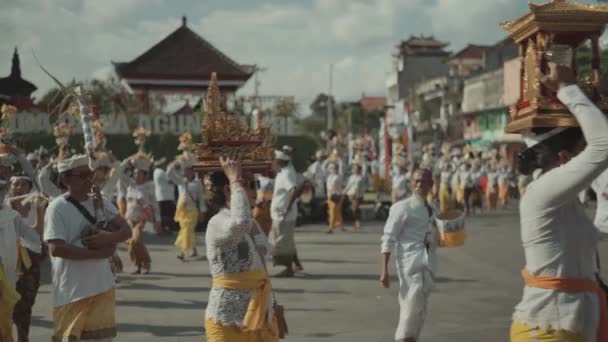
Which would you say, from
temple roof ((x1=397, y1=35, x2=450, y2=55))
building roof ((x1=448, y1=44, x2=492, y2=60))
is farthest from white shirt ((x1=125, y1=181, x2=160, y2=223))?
temple roof ((x1=397, y1=35, x2=450, y2=55))

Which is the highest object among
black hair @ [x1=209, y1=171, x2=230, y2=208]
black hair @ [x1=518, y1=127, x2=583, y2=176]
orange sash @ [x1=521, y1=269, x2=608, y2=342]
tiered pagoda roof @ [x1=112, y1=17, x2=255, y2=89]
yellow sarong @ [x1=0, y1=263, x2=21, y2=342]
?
tiered pagoda roof @ [x1=112, y1=17, x2=255, y2=89]

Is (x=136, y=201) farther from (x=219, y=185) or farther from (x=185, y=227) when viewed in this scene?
(x=219, y=185)

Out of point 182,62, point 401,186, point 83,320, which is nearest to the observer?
point 83,320

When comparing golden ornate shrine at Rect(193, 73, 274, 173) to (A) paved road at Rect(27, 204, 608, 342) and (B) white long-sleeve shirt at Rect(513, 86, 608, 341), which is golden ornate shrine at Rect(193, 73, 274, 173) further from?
(A) paved road at Rect(27, 204, 608, 342)

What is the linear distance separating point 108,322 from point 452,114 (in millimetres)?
73828

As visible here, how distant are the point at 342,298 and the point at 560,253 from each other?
727cm

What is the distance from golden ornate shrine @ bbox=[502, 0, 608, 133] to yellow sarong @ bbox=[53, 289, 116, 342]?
2.95 m

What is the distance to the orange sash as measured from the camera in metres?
3.60

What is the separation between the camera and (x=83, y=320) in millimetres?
5270

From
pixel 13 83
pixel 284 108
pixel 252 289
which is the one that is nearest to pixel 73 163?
pixel 252 289

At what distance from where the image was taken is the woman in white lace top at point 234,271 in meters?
4.70

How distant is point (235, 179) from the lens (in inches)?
182

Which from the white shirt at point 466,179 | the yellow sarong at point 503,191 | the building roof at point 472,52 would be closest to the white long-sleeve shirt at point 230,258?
the white shirt at point 466,179

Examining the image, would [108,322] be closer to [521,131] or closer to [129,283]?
[521,131]
